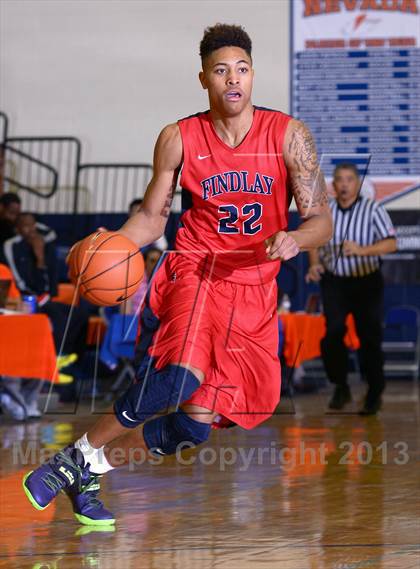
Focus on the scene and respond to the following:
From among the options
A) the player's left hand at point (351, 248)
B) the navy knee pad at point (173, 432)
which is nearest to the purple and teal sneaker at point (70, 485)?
the navy knee pad at point (173, 432)

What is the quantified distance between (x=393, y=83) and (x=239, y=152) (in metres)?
9.91

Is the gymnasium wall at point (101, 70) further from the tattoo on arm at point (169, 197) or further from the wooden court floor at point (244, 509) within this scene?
the tattoo on arm at point (169, 197)

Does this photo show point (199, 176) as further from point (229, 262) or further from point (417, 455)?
point (417, 455)

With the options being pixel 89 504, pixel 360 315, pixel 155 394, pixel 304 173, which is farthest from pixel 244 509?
pixel 360 315

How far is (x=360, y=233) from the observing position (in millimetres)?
8125

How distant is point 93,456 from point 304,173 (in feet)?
3.82

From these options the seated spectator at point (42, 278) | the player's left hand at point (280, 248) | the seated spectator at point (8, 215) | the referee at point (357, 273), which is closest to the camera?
the player's left hand at point (280, 248)

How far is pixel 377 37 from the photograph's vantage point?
13.3 meters

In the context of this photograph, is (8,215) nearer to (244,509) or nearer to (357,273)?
(357,273)

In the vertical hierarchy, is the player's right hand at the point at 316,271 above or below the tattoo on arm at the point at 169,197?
below

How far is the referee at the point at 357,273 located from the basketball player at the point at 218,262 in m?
4.16

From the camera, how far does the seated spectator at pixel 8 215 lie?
1071 cm

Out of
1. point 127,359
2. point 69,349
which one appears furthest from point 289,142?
point 127,359

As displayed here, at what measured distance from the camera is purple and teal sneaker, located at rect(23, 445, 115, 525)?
3.73 m
